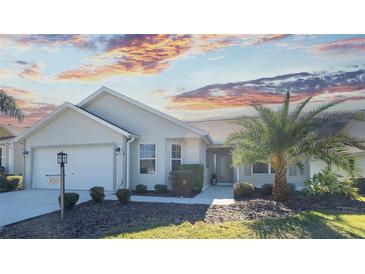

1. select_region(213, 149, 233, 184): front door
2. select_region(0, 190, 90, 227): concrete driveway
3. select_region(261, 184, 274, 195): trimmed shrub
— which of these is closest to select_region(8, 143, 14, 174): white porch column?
select_region(0, 190, 90, 227): concrete driveway

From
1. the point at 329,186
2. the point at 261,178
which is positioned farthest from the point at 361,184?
the point at 261,178

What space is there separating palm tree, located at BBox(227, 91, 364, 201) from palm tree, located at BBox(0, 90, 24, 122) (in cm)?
845

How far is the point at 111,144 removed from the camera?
11.4m

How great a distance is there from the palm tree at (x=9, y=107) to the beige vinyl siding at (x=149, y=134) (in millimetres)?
3527

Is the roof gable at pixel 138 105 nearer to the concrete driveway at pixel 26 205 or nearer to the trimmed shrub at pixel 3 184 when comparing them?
the concrete driveway at pixel 26 205

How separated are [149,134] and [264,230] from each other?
7.20m

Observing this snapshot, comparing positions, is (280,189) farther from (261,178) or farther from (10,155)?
(10,155)

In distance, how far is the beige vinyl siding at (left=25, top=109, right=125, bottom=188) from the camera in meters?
11.4

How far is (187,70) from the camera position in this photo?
29.2ft

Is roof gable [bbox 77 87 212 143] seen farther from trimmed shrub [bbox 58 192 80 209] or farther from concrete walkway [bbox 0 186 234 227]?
trimmed shrub [bbox 58 192 80 209]
